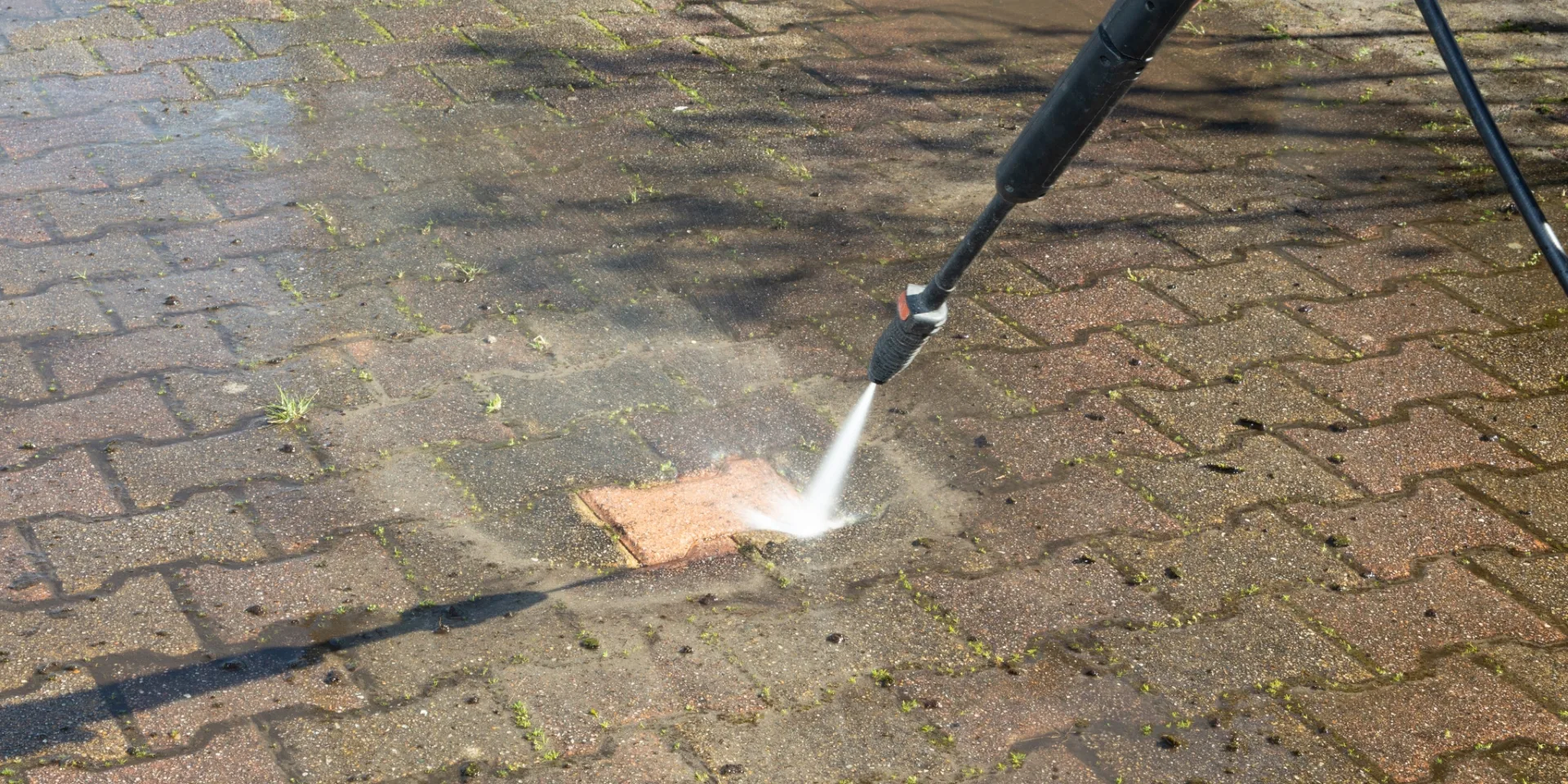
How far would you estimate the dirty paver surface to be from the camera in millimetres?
3184

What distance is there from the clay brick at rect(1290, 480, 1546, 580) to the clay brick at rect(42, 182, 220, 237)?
3.60 metres

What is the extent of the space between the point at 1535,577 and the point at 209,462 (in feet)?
11.2

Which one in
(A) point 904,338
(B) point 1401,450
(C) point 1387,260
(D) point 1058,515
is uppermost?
(A) point 904,338

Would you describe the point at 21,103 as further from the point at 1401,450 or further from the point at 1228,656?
the point at 1401,450

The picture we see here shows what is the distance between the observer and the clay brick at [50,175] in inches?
197

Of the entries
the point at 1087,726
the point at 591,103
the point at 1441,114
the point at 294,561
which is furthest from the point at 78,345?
the point at 1441,114

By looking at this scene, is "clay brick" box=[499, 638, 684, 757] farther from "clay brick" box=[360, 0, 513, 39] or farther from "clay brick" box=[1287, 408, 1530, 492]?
"clay brick" box=[360, 0, 513, 39]

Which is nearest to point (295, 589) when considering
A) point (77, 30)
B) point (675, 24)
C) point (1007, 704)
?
point (1007, 704)

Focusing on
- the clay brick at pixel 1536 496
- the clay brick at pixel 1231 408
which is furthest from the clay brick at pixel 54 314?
the clay brick at pixel 1536 496

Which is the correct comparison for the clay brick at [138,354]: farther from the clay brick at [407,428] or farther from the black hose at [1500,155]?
the black hose at [1500,155]

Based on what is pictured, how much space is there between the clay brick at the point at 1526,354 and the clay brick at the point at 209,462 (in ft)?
11.9

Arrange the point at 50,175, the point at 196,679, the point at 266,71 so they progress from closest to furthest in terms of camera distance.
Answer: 1. the point at 196,679
2. the point at 50,175
3. the point at 266,71

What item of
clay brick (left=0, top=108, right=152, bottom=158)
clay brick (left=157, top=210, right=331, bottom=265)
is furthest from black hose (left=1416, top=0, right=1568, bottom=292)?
clay brick (left=0, top=108, right=152, bottom=158)

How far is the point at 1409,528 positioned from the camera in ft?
13.1
